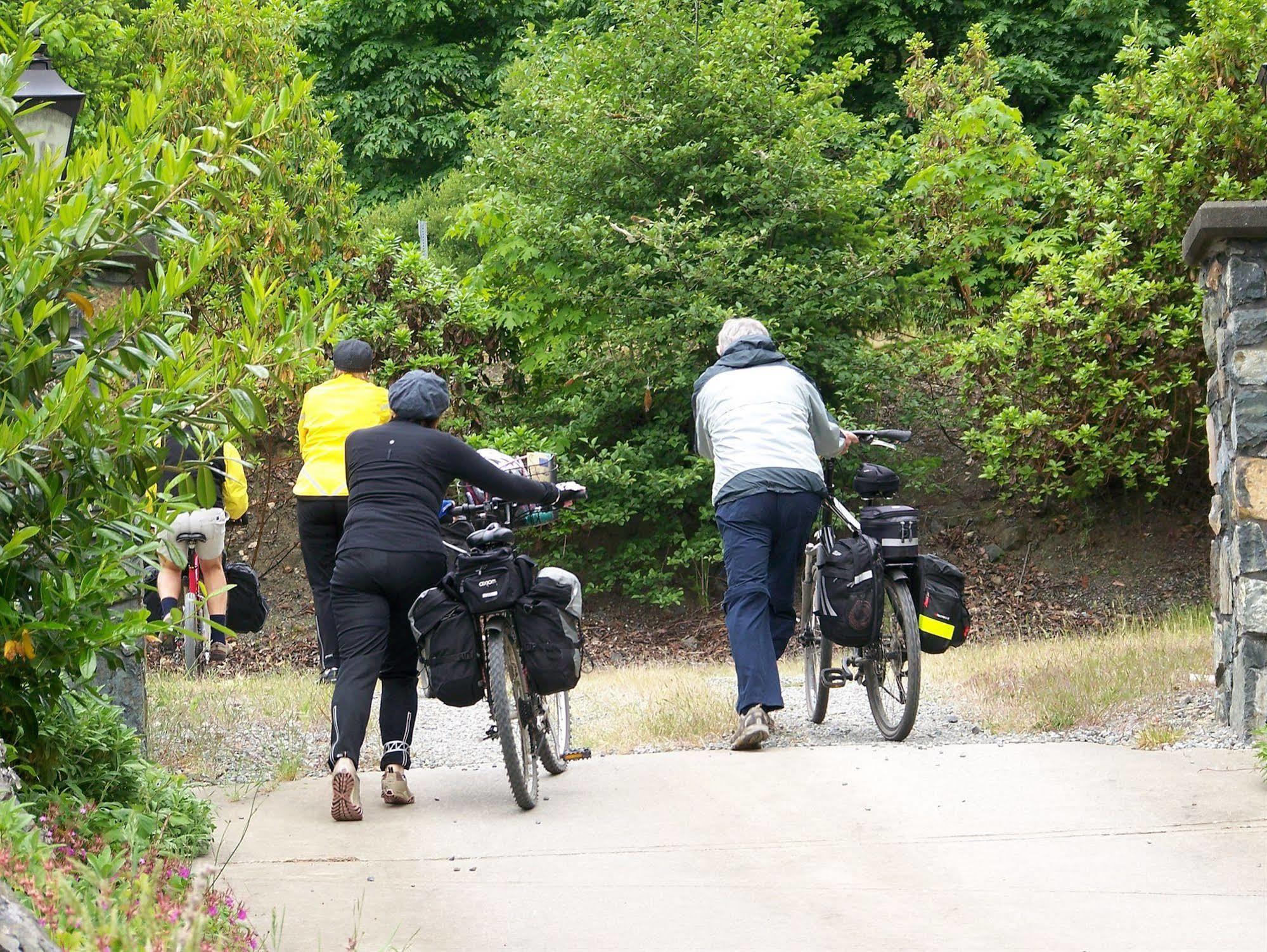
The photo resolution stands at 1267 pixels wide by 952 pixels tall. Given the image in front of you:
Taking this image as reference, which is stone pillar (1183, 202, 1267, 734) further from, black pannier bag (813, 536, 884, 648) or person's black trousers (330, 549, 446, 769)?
person's black trousers (330, 549, 446, 769)

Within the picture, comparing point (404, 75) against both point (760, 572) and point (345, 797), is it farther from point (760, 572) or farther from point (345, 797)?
point (345, 797)

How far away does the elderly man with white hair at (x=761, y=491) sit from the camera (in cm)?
664

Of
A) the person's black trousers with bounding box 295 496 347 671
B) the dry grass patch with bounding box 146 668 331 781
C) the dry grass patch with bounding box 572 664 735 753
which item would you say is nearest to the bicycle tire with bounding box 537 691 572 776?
the dry grass patch with bounding box 572 664 735 753

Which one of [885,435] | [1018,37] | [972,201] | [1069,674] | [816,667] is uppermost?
[1018,37]

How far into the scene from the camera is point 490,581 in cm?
563

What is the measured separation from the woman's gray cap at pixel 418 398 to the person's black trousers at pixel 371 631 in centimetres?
58

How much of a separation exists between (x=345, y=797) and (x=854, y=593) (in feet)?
7.92

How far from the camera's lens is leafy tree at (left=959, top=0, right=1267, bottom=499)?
1274 cm

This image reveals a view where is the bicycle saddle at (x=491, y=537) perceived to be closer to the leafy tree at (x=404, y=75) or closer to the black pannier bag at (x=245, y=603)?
the black pannier bag at (x=245, y=603)

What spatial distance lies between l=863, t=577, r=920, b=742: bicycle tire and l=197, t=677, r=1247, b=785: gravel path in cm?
9

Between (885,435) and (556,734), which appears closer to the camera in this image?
(556,734)

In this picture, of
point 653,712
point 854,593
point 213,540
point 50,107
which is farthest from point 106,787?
point 213,540

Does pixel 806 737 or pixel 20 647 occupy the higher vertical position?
pixel 20 647

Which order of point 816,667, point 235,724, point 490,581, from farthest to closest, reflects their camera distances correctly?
point 816,667 → point 235,724 → point 490,581
